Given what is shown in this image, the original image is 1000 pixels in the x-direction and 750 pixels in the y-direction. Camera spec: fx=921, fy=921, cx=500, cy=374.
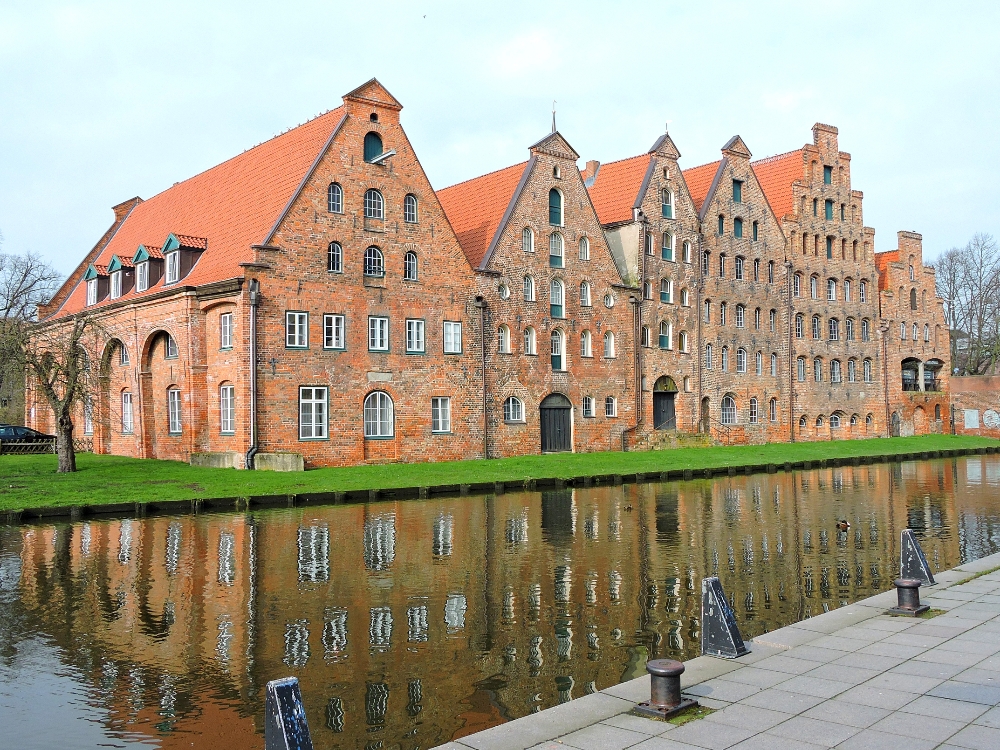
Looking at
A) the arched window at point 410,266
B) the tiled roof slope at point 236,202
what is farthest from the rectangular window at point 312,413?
the arched window at point 410,266

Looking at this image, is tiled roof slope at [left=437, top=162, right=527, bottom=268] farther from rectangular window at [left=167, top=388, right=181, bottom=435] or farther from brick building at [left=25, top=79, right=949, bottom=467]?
rectangular window at [left=167, top=388, right=181, bottom=435]

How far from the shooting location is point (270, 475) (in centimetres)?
2728

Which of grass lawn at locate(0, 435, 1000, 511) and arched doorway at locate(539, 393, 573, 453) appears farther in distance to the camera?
arched doorway at locate(539, 393, 573, 453)

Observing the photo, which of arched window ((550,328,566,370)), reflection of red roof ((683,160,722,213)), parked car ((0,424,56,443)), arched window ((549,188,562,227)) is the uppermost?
reflection of red roof ((683,160,722,213))

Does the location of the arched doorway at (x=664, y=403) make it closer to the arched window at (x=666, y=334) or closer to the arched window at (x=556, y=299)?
the arched window at (x=666, y=334)

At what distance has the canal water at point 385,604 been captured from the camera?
736 cm

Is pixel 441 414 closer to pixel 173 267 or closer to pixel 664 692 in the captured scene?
pixel 173 267

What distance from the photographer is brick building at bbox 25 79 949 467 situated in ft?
105

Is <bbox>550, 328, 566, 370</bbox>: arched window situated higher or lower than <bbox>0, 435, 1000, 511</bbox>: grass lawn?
higher

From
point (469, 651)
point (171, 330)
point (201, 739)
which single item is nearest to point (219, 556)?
point (469, 651)

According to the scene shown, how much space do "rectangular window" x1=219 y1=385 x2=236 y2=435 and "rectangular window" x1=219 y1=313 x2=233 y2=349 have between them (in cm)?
145

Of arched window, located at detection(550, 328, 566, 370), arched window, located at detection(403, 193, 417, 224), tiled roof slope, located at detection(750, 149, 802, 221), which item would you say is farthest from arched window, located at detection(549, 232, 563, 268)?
tiled roof slope, located at detection(750, 149, 802, 221)

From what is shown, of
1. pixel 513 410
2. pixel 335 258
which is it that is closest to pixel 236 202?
pixel 335 258

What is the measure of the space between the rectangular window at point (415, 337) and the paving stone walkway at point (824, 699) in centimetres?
2630
